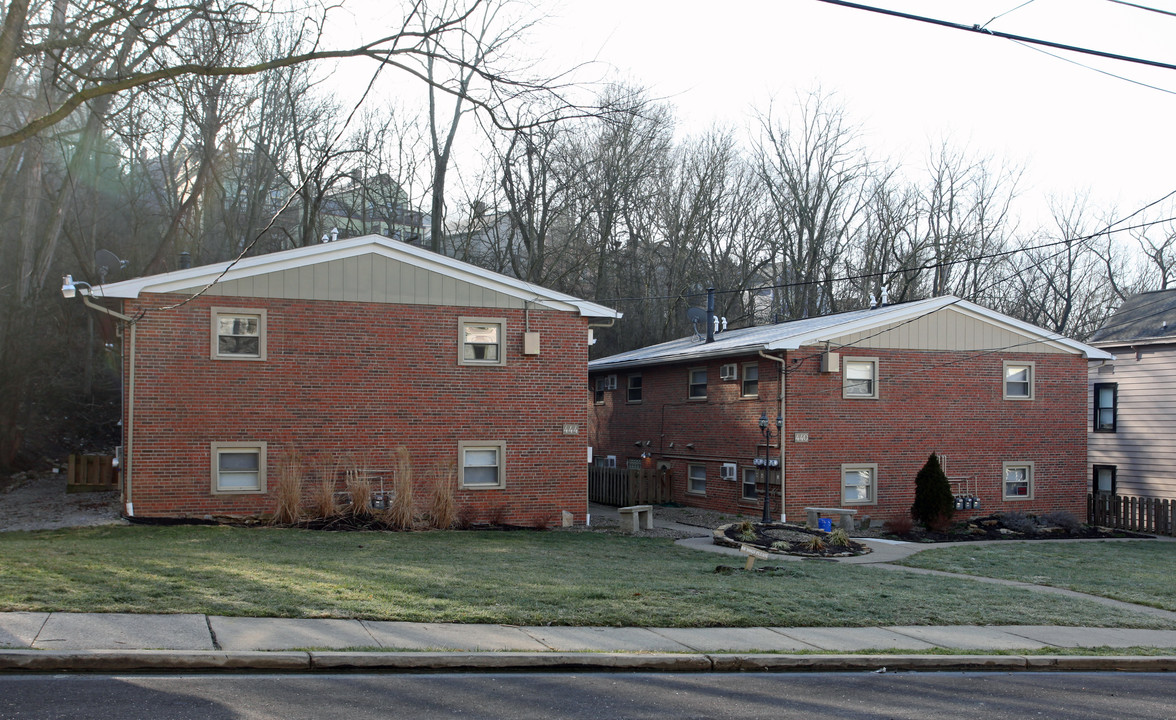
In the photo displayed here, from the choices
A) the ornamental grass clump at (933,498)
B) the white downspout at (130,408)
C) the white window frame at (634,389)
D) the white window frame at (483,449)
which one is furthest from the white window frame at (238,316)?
the ornamental grass clump at (933,498)

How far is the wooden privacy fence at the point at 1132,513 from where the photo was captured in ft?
77.3

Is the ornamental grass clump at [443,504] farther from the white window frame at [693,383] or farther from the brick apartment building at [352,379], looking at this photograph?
the white window frame at [693,383]

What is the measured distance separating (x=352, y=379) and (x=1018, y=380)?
661 inches

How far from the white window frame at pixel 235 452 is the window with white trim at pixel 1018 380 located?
59.0ft

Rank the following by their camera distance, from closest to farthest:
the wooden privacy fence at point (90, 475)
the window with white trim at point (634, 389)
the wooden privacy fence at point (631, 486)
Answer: the wooden privacy fence at point (90, 475) < the wooden privacy fence at point (631, 486) < the window with white trim at point (634, 389)

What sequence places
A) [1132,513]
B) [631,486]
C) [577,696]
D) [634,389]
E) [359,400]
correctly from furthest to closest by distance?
[634,389] < [631,486] < [1132,513] < [359,400] < [577,696]

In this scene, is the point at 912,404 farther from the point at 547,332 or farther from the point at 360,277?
the point at 360,277

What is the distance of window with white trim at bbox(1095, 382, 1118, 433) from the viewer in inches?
1077

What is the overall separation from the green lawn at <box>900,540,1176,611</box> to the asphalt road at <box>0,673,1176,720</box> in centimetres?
613

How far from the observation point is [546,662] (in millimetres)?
7988

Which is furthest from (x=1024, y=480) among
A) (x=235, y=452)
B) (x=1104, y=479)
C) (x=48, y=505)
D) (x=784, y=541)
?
(x=48, y=505)

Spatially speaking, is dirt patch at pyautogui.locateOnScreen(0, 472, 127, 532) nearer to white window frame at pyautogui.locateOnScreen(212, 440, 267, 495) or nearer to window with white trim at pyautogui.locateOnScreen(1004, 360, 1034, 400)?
white window frame at pyautogui.locateOnScreen(212, 440, 267, 495)

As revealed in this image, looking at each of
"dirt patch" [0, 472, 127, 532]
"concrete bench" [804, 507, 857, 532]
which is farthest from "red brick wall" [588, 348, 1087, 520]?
"dirt patch" [0, 472, 127, 532]

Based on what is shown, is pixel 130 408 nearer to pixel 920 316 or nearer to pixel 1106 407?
pixel 920 316
